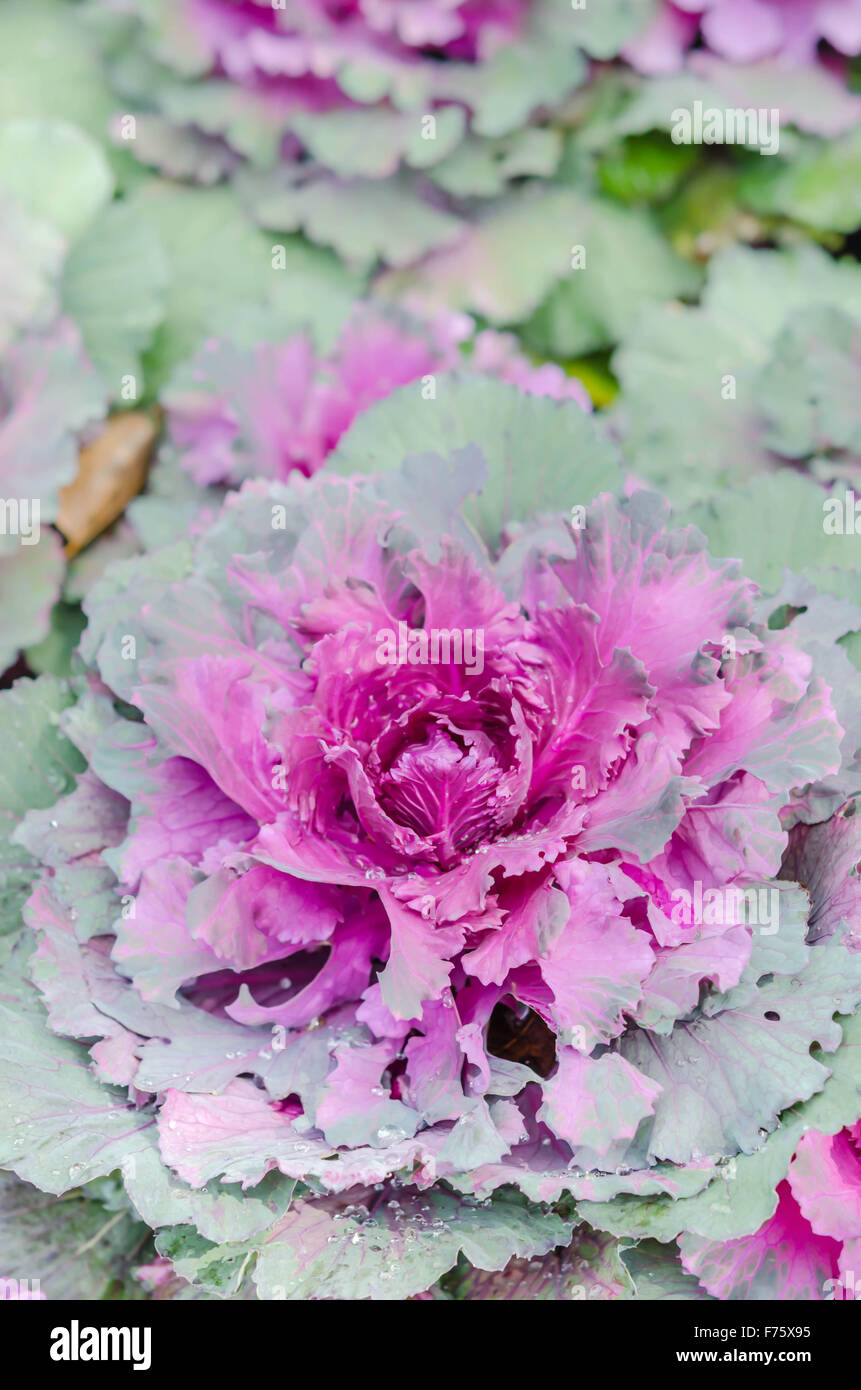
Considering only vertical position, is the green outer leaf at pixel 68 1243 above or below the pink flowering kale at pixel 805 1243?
below

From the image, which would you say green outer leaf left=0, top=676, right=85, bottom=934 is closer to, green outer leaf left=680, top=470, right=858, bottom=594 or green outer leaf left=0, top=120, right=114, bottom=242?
green outer leaf left=680, top=470, right=858, bottom=594

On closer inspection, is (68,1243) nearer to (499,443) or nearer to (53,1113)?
(53,1113)

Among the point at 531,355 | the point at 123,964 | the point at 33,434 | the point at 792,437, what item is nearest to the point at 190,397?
the point at 33,434

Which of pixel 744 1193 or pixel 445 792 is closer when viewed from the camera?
pixel 744 1193

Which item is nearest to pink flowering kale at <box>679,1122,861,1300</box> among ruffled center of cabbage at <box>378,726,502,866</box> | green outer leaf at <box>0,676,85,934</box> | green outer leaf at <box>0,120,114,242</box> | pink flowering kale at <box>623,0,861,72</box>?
ruffled center of cabbage at <box>378,726,502,866</box>

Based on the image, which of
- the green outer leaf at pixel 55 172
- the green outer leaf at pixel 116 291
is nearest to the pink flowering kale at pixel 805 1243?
the green outer leaf at pixel 116 291

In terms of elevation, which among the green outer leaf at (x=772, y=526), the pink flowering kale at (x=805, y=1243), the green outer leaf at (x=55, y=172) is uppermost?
the green outer leaf at (x=55, y=172)

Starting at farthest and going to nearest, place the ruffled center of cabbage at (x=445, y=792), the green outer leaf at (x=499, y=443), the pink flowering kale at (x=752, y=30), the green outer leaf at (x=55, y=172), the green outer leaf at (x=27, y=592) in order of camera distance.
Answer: the pink flowering kale at (x=752, y=30)
the green outer leaf at (x=55, y=172)
the green outer leaf at (x=27, y=592)
the green outer leaf at (x=499, y=443)
the ruffled center of cabbage at (x=445, y=792)

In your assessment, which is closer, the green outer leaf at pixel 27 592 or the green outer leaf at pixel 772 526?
the green outer leaf at pixel 772 526

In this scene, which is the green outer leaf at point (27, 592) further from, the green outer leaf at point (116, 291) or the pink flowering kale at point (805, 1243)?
the pink flowering kale at point (805, 1243)

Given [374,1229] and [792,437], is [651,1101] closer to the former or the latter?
[374,1229]

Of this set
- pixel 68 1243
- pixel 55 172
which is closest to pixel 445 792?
pixel 68 1243
